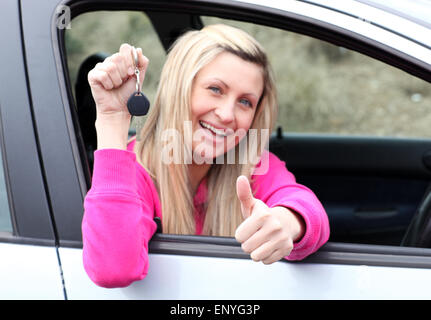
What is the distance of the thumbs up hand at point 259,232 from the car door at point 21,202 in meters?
0.45

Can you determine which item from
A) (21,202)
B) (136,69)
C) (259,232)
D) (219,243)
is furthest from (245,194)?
(21,202)

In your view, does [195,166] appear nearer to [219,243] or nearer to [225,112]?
[225,112]

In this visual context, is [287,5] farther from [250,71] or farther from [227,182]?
[227,182]

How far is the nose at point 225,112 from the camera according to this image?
133 cm

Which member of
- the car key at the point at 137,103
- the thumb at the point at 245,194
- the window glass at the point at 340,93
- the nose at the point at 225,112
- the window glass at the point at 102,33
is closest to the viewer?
the thumb at the point at 245,194

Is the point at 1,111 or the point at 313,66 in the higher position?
the point at 1,111

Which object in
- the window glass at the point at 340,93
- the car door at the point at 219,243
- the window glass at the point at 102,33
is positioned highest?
the car door at the point at 219,243

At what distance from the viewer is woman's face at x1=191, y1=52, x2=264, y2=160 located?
1.35 metres

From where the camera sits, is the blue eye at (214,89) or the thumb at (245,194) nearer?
the thumb at (245,194)

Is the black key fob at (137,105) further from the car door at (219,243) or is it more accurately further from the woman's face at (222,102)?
the woman's face at (222,102)

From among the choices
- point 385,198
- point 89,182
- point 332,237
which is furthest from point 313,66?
point 89,182

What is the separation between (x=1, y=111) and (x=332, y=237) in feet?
5.21

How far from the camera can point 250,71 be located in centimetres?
139

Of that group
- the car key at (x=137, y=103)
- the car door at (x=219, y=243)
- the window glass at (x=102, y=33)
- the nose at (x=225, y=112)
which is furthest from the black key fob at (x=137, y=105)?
the window glass at (x=102, y=33)
